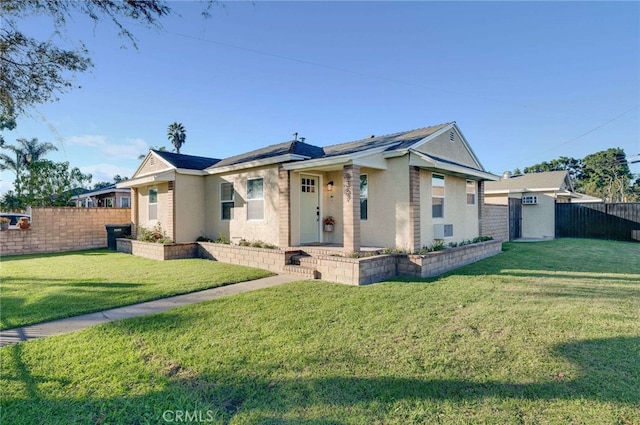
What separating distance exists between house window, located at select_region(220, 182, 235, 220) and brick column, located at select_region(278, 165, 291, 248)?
286 centimetres

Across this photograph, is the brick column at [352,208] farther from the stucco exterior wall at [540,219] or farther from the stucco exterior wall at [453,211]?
the stucco exterior wall at [540,219]

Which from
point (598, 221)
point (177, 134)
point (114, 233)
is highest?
point (177, 134)

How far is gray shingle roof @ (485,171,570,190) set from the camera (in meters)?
19.7

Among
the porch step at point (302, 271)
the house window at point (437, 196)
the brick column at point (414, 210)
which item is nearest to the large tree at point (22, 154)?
the porch step at point (302, 271)

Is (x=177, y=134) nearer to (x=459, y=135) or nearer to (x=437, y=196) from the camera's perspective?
(x=459, y=135)

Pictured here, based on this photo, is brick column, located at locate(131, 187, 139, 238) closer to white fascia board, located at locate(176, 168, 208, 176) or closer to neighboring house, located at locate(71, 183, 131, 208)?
white fascia board, located at locate(176, 168, 208, 176)

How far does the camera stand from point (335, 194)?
10.9 meters

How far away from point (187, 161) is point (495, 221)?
14755 mm

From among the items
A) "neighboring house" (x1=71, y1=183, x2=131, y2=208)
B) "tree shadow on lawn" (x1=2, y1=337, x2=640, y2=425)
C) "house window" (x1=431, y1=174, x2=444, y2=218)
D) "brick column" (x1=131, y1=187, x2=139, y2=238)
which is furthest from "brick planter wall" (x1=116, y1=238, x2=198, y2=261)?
"neighboring house" (x1=71, y1=183, x2=131, y2=208)

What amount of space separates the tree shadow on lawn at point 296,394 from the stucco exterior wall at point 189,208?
30.7 feet

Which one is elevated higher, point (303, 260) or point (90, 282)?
point (303, 260)

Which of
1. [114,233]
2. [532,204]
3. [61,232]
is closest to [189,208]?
[114,233]

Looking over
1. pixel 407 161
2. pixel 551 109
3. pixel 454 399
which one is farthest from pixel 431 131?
pixel 551 109

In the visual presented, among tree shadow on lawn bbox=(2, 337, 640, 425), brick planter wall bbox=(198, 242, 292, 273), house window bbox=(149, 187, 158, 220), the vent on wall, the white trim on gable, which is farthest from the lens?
house window bbox=(149, 187, 158, 220)
